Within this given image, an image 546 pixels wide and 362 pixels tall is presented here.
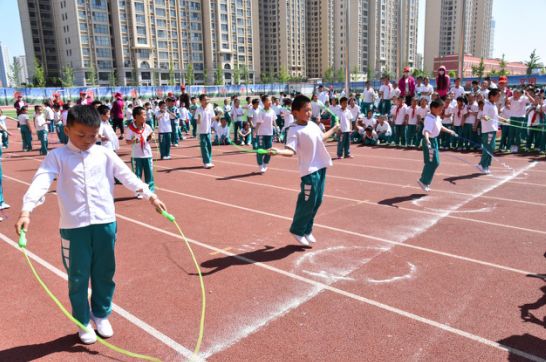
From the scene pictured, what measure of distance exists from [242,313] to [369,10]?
151080mm

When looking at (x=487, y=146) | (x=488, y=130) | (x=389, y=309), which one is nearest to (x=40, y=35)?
(x=488, y=130)

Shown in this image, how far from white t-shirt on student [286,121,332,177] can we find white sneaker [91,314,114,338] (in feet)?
11.0

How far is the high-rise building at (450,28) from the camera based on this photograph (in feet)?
474

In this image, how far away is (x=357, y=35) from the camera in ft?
460

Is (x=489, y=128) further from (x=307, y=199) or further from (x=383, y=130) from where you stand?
(x=307, y=199)

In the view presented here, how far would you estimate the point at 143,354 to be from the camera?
400 cm

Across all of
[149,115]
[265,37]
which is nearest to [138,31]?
[265,37]

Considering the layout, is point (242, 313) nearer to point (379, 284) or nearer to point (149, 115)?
point (379, 284)

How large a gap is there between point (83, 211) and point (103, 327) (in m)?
1.23

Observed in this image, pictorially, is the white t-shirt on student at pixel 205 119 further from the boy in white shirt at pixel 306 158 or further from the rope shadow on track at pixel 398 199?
the boy in white shirt at pixel 306 158

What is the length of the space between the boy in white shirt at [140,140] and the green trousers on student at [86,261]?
20.0 feet

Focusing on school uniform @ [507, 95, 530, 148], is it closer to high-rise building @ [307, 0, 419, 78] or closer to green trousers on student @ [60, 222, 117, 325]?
green trousers on student @ [60, 222, 117, 325]

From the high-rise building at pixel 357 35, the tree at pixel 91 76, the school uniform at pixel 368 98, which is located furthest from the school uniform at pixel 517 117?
the high-rise building at pixel 357 35

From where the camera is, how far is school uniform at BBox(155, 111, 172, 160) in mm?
15453
